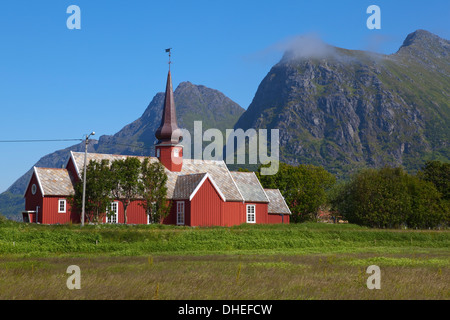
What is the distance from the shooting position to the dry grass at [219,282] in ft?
54.8

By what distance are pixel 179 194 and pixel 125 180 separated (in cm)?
724

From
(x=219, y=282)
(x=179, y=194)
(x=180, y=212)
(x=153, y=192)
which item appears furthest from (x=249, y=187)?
(x=219, y=282)

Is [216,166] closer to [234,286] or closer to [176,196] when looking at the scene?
[176,196]

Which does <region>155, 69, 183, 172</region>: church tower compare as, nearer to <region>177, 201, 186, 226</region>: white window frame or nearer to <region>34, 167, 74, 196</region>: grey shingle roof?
<region>177, 201, 186, 226</region>: white window frame

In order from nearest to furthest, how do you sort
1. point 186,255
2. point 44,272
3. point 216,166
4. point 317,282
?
1. point 317,282
2. point 44,272
3. point 186,255
4. point 216,166

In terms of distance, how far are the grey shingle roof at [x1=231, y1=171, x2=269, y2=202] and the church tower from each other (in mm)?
7902

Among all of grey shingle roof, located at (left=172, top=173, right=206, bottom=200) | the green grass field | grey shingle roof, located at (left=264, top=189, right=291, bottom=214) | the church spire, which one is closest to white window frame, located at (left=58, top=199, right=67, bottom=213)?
the green grass field

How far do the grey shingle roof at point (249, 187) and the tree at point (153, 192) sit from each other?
11867 mm

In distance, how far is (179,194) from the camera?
196 ft

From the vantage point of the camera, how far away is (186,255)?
34.4 m

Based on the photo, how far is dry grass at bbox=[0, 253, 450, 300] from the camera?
16.7 meters

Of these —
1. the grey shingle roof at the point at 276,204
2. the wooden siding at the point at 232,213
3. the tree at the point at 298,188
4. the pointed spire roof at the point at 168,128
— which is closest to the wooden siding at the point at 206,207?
the wooden siding at the point at 232,213

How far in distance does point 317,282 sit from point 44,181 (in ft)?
138
